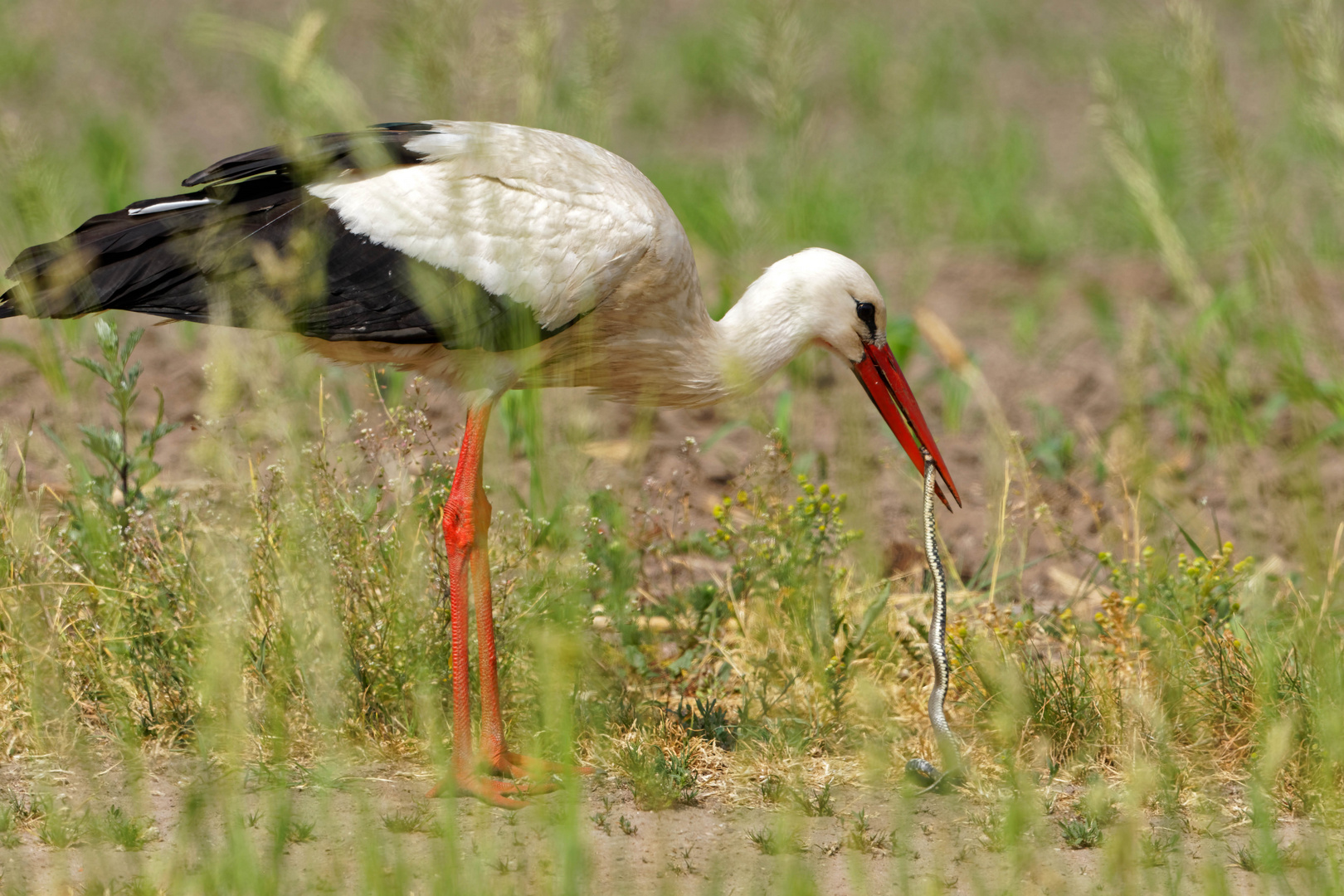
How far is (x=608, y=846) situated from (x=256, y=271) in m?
1.67

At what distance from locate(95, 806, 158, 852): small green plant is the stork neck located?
72.8 inches

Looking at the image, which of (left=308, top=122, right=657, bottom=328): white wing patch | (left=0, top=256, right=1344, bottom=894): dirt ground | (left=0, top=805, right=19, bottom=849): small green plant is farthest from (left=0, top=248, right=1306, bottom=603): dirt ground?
(left=0, top=805, right=19, bottom=849): small green plant

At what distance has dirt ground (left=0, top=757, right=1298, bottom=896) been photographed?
2719 millimetres

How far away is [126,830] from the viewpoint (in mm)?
2838

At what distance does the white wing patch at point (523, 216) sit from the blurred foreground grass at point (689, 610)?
0.31 meters

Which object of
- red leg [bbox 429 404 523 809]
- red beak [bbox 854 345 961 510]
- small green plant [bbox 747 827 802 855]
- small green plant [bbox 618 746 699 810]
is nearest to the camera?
small green plant [bbox 747 827 802 855]

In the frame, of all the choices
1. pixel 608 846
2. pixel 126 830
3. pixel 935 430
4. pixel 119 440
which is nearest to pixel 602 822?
pixel 608 846

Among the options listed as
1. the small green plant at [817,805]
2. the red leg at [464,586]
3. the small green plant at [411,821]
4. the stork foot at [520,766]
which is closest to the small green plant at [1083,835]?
the small green plant at [817,805]

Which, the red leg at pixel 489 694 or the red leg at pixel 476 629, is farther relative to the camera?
the red leg at pixel 489 694

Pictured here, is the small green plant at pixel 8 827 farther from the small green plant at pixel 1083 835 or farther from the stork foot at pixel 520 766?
the small green plant at pixel 1083 835

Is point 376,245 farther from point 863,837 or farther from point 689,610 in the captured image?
point 863,837

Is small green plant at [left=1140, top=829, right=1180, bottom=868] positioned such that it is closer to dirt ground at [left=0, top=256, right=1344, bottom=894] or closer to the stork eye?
dirt ground at [left=0, top=256, right=1344, bottom=894]

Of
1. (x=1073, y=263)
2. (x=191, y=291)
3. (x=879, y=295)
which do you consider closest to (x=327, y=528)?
(x=191, y=291)

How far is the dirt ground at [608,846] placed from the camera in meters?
2.72
